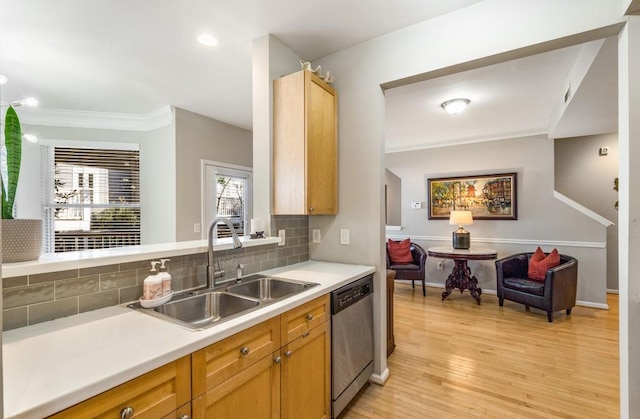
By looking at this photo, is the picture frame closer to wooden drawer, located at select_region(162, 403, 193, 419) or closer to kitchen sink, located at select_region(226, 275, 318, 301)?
kitchen sink, located at select_region(226, 275, 318, 301)

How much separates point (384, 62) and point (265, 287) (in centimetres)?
191

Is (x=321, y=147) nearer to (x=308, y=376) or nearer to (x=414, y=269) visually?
(x=308, y=376)

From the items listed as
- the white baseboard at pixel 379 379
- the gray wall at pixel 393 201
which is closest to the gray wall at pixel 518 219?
the gray wall at pixel 393 201

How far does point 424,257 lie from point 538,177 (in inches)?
82.4

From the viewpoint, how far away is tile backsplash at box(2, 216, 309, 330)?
3.84 feet

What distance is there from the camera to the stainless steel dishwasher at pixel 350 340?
73.3 inches

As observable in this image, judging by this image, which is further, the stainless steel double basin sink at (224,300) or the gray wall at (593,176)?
the gray wall at (593,176)

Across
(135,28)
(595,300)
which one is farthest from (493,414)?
(135,28)

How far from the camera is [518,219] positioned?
4668mm

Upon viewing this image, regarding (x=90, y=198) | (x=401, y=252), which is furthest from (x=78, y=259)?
(x=401, y=252)

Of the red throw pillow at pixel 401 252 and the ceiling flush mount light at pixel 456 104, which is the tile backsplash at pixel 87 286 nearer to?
the ceiling flush mount light at pixel 456 104

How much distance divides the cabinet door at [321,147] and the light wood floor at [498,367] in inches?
58.7

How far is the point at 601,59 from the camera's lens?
85.4 inches

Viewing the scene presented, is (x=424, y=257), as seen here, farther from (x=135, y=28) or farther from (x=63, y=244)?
(x=63, y=244)
